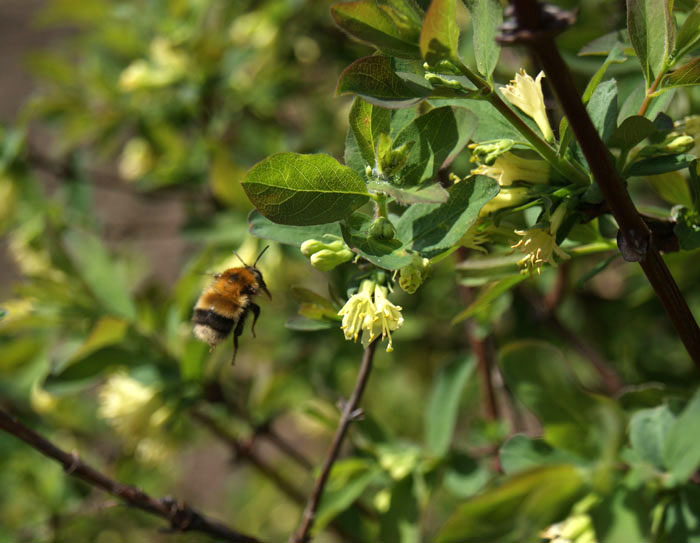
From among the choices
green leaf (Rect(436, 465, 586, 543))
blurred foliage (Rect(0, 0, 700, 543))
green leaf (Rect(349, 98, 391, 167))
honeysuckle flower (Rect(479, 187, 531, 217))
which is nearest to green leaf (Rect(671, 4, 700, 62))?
blurred foliage (Rect(0, 0, 700, 543))

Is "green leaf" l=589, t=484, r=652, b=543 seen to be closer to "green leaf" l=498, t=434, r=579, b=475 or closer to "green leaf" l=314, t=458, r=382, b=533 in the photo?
"green leaf" l=498, t=434, r=579, b=475

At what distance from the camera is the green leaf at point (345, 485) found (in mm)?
1238

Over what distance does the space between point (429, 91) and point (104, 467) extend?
1709 mm

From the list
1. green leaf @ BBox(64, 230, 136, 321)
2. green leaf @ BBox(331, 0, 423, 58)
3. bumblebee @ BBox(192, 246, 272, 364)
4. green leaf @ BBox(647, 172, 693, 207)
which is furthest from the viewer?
green leaf @ BBox(64, 230, 136, 321)

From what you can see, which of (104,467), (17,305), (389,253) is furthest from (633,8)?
(104,467)

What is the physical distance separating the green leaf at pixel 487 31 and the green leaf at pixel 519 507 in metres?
0.56

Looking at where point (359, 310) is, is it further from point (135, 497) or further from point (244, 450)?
point (244, 450)

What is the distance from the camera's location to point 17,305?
1.86 m

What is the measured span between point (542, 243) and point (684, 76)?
23 cm

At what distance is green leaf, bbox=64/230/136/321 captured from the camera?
1604mm

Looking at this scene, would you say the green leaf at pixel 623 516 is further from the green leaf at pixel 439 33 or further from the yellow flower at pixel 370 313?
the green leaf at pixel 439 33

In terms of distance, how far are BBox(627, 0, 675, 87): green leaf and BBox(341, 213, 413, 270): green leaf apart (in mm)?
334

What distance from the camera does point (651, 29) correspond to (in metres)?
0.77

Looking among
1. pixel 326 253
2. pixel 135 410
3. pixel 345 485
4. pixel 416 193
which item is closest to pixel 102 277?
pixel 135 410
